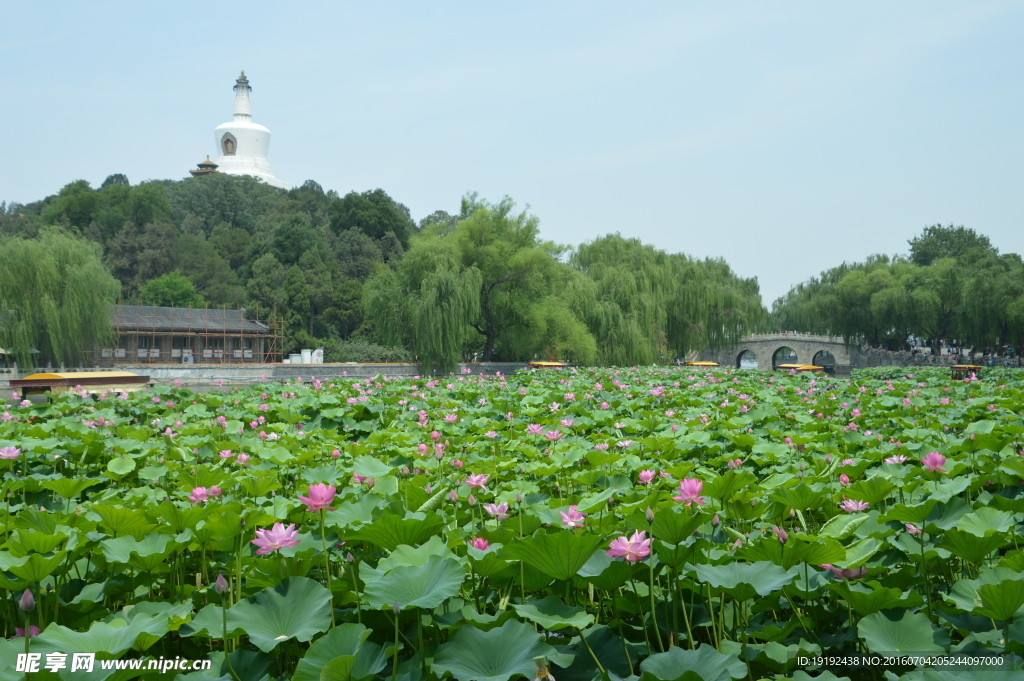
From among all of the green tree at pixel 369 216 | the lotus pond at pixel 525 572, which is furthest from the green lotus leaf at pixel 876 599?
the green tree at pixel 369 216

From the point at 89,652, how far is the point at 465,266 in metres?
22.7

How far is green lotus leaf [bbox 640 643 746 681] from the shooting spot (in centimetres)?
127

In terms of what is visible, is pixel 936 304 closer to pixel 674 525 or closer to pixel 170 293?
pixel 674 525

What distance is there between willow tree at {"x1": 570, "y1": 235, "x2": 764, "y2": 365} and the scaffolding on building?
67.4ft

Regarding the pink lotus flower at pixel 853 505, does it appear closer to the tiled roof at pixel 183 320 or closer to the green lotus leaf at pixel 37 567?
the green lotus leaf at pixel 37 567

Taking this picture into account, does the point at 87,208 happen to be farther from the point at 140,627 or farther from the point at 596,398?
the point at 140,627

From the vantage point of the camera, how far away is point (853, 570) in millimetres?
1653

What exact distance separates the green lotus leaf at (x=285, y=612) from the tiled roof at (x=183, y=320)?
1459 inches

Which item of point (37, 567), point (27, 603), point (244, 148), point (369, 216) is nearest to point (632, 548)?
point (27, 603)

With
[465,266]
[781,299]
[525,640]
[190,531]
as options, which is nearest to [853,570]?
[525,640]

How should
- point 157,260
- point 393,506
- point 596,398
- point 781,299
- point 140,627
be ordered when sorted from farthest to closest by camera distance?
1. point 781,299
2. point 157,260
3. point 596,398
4. point 393,506
5. point 140,627

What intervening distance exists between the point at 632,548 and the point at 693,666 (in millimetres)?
273

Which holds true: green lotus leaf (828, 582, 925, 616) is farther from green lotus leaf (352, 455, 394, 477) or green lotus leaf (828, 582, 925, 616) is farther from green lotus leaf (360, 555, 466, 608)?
green lotus leaf (352, 455, 394, 477)

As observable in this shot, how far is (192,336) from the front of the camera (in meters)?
39.1
